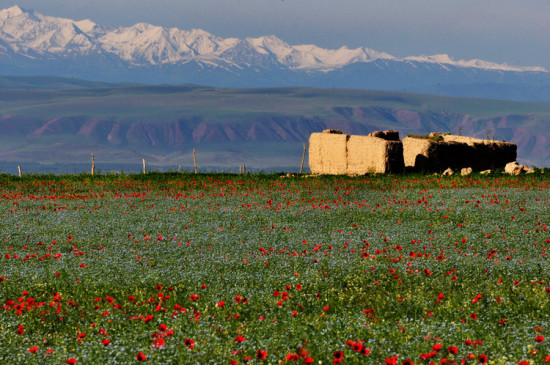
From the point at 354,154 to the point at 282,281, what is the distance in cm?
3309

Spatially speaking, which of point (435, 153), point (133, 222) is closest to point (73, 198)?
point (133, 222)

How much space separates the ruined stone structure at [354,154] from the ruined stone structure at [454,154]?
7.66 ft

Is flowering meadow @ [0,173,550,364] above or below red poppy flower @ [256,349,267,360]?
below

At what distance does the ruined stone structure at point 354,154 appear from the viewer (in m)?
45.1

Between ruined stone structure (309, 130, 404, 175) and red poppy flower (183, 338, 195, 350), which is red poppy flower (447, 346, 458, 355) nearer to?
red poppy flower (183, 338, 195, 350)

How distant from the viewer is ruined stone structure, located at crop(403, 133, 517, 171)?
47.0m

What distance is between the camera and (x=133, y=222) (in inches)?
1038

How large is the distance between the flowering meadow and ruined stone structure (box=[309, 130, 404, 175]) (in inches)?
488

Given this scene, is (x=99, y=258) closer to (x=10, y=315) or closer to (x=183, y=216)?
(x=10, y=315)

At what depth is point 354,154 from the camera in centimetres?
4719

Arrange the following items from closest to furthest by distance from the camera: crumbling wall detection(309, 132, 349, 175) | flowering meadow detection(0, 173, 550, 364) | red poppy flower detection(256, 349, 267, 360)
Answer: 1. red poppy flower detection(256, 349, 267, 360)
2. flowering meadow detection(0, 173, 550, 364)
3. crumbling wall detection(309, 132, 349, 175)

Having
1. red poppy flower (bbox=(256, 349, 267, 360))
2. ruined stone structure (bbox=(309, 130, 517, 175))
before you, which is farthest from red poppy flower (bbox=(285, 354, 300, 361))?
ruined stone structure (bbox=(309, 130, 517, 175))

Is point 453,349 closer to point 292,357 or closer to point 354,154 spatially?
point 292,357

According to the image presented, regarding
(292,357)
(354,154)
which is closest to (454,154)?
(354,154)
